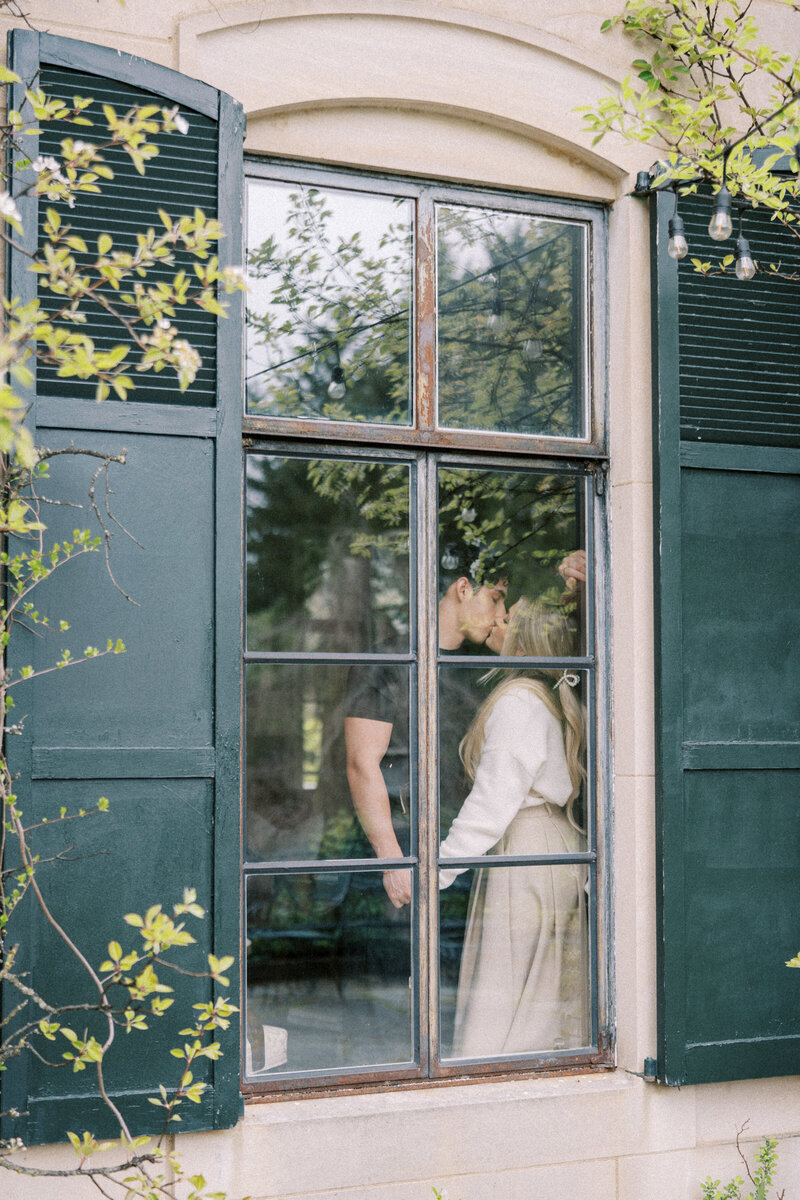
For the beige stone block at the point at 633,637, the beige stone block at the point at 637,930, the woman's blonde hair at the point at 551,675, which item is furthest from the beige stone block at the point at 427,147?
the beige stone block at the point at 637,930

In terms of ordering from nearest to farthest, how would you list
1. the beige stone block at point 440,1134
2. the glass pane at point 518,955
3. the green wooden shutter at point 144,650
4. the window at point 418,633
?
the green wooden shutter at point 144,650 < the beige stone block at point 440,1134 < the window at point 418,633 < the glass pane at point 518,955

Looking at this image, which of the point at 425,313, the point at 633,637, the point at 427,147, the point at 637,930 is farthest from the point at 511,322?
the point at 637,930

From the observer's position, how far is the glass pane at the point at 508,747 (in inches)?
141

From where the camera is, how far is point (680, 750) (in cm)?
352

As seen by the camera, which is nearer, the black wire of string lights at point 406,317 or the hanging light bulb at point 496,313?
the black wire of string lights at point 406,317

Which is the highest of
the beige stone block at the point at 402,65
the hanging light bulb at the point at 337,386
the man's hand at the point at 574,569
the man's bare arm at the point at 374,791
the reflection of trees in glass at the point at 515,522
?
the beige stone block at the point at 402,65

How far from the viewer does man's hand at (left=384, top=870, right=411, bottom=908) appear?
137 inches

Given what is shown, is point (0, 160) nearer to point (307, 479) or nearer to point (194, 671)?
point (307, 479)

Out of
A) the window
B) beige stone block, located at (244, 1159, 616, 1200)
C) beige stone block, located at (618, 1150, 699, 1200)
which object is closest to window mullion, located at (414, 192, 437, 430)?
the window

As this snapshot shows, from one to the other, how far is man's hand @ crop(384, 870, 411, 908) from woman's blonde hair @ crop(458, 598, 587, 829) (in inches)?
22.6

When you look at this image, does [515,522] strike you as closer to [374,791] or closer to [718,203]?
[374,791]

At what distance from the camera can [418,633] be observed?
355 cm

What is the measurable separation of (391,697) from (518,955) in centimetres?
91

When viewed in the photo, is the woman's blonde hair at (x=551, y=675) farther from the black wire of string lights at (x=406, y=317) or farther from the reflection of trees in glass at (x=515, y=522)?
the black wire of string lights at (x=406, y=317)
